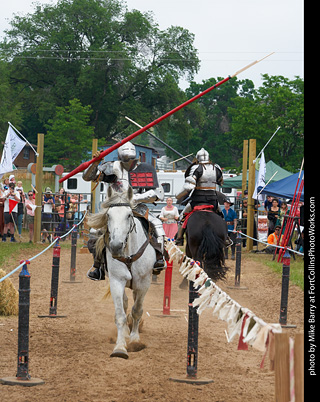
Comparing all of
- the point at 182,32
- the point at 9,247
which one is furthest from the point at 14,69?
the point at 9,247

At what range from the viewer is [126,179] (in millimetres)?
8531

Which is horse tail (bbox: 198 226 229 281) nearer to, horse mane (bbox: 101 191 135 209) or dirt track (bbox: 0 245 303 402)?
dirt track (bbox: 0 245 303 402)

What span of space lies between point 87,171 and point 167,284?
346cm

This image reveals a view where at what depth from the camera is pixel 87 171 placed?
8602 millimetres

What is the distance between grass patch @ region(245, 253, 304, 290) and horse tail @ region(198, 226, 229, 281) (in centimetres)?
326

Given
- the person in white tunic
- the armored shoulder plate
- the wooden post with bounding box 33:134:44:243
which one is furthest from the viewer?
the wooden post with bounding box 33:134:44:243

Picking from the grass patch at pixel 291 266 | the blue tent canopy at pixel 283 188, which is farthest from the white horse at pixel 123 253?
the blue tent canopy at pixel 283 188

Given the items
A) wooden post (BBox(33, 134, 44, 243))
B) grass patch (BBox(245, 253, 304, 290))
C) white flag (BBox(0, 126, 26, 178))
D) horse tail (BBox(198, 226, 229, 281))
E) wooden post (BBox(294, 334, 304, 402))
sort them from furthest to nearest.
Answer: wooden post (BBox(33, 134, 44, 243)), white flag (BBox(0, 126, 26, 178)), grass patch (BBox(245, 253, 304, 290)), horse tail (BBox(198, 226, 229, 281)), wooden post (BBox(294, 334, 304, 402))

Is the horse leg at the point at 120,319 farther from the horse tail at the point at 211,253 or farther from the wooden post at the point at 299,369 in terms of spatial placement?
the wooden post at the point at 299,369

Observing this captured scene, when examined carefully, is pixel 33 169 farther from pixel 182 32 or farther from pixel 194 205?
pixel 182 32

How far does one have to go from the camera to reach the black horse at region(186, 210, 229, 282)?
38.2 ft

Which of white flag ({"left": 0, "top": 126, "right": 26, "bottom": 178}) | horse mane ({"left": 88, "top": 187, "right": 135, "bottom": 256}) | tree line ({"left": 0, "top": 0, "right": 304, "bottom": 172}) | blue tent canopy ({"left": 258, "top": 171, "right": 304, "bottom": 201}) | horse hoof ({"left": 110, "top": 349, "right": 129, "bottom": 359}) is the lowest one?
horse hoof ({"left": 110, "top": 349, "right": 129, "bottom": 359})

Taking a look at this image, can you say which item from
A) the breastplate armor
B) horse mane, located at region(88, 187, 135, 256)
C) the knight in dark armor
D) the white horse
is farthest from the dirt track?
the breastplate armor

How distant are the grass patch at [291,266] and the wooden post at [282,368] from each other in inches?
427
